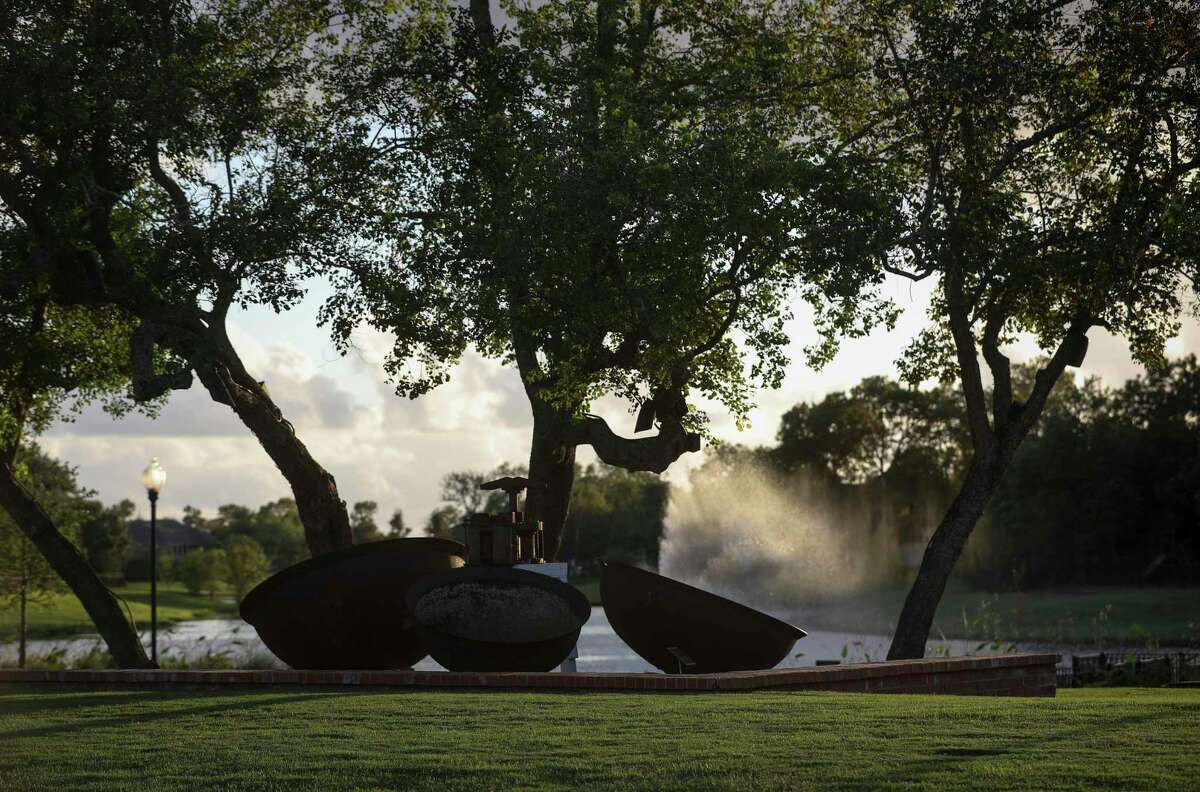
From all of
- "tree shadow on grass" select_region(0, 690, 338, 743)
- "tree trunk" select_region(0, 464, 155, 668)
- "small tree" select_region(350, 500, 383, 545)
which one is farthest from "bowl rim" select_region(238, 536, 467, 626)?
"small tree" select_region(350, 500, 383, 545)

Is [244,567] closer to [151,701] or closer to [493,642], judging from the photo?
[493,642]

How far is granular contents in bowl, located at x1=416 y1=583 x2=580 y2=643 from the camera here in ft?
46.7

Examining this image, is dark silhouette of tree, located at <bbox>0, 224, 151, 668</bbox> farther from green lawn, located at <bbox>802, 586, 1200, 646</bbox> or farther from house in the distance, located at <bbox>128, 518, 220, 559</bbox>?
house in the distance, located at <bbox>128, 518, 220, 559</bbox>

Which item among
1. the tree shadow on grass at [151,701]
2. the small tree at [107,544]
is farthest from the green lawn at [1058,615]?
the small tree at [107,544]

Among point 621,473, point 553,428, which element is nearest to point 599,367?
point 553,428

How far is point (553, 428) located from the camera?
2230cm

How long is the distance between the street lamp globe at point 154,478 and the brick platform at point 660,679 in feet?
34.2

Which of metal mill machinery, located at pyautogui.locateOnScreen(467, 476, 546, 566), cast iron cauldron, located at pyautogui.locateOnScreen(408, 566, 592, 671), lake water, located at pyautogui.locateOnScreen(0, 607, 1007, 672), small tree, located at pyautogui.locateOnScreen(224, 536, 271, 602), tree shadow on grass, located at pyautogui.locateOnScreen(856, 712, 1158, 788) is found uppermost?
small tree, located at pyautogui.locateOnScreen(224, 536, 271, 602)

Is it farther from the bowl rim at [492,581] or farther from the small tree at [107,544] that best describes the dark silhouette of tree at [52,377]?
the small tree at [107,544]

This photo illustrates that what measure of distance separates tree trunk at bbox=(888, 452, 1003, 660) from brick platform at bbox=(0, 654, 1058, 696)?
4.07 metres

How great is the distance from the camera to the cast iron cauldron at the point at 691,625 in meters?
14.7

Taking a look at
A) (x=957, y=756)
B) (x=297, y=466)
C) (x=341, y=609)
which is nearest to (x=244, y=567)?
(x=297, y=466)

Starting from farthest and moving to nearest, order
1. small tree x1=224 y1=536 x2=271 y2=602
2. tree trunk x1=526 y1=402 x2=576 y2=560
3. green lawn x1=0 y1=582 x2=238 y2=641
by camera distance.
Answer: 1. small tree x1=224 y1=536 x2=271 y2=602
2. green lawn x1=0 y1=582 x2=238 y2=641
3. tree trunk x1=526 y1=402 x2=576 y2=560

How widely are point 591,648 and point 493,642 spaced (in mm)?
25577
